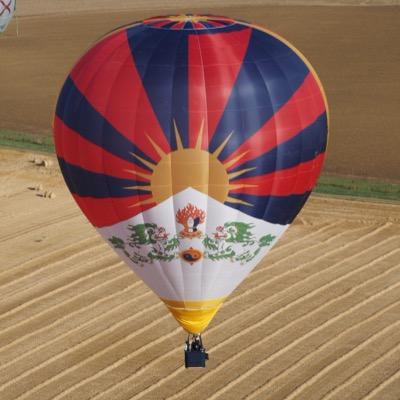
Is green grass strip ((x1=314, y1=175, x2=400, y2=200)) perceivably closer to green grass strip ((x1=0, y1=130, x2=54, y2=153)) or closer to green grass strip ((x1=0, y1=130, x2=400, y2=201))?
green grass strip ((x1=0, y1=130, x2=400, y2=201))

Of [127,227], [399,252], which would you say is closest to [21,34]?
[399,252]

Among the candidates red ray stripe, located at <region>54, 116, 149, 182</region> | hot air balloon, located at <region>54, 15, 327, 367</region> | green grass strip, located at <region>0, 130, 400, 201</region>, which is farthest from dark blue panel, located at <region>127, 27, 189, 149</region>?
green grass strip, located at <region>0, 130, 400, 201</region>

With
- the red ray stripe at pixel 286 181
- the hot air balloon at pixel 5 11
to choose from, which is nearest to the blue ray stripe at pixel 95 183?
the red ray stripe at pixel 286 181

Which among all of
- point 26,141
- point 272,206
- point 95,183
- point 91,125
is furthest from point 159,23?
point 26,141

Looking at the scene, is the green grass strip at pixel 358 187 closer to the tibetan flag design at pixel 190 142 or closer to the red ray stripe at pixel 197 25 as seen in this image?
the tibetan flag design at pixel 190 142

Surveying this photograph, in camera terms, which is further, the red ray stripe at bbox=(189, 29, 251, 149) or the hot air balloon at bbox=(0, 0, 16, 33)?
the hot air balloon at bbox=(0, 0, 16, 33)

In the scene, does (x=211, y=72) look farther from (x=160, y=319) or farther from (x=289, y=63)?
(x=160, y=319)
